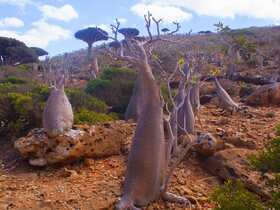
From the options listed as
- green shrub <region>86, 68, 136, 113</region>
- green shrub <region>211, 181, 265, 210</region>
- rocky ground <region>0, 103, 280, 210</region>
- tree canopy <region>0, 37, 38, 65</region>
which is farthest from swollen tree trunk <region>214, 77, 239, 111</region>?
tree canopy <region>0, 37, 38, 65</region>

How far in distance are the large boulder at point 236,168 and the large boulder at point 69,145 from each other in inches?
57.0

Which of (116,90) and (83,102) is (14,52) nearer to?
(116,90)

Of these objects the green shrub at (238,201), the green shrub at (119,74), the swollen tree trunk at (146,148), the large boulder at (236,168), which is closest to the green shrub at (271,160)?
the green shrub at (238,201)

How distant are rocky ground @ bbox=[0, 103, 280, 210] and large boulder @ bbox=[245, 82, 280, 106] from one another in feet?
14.9

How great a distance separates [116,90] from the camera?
11.4 meters

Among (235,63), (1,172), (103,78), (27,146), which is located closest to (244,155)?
(27,146)

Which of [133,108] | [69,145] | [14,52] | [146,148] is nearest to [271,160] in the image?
[146,148]

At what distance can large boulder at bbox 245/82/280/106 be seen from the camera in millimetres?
12125

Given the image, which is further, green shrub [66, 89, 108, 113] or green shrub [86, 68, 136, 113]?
green shrub [86, 68, 136, 113]

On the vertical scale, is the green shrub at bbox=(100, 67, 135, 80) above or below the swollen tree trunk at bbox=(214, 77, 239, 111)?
above

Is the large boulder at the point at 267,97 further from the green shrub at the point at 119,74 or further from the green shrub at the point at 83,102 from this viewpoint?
the green shrub at the point at 83,102

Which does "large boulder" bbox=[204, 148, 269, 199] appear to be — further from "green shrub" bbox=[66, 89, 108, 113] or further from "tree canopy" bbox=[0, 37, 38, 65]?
"tree canopy" bbox=[0, 37, 38, 65]

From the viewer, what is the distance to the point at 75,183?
5.90 m

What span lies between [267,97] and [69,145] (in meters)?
7.26
